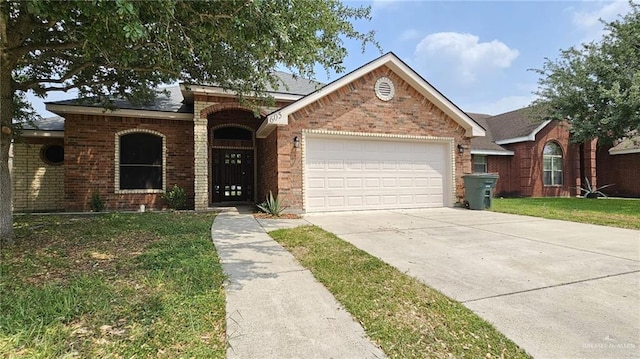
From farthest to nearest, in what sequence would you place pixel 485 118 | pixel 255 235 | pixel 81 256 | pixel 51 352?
1. pixel 485 118
2. pixel 255 235
3. pixel 81 256
4. pixel 51 352

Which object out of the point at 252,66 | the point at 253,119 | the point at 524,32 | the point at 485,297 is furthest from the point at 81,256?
the point at 524,32

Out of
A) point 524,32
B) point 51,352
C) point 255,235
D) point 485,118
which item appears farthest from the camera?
point 485,118

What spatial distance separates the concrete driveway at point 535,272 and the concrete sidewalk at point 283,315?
1287 millimetres

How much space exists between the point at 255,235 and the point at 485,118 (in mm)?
21506

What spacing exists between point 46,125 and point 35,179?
2.06m

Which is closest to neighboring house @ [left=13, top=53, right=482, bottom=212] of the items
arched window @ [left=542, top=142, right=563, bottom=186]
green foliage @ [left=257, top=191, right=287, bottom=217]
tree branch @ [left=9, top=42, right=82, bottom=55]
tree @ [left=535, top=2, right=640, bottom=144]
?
green foliage @ [left=257, top=191, right=287, bottom=217]

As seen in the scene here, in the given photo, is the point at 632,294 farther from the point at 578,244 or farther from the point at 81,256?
the point at 81,256

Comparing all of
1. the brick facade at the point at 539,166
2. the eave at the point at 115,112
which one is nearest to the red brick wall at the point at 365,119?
the eave at the point at 115,112

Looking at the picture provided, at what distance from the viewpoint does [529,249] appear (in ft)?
17.0

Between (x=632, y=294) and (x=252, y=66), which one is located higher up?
(x=252, y=66)

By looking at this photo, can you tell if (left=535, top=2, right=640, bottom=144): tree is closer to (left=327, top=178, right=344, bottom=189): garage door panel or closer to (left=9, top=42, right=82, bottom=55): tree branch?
(left=327, top=178, right=344, bottom=189): garage door panel

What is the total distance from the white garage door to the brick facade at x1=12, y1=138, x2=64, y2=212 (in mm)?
9632

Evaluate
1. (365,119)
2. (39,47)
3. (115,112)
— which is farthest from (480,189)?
(115,112)

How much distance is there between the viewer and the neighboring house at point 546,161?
1702 cm
